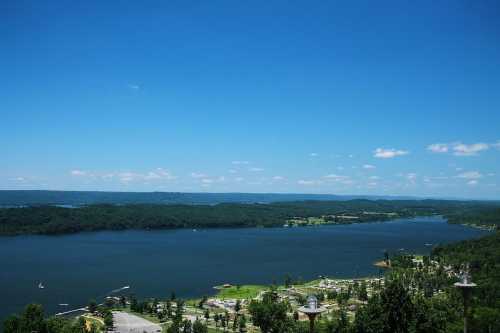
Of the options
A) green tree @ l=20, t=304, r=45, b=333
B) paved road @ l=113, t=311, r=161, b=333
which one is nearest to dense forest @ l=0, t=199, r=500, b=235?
paved road @ l=113, t=311, r=161, b=333

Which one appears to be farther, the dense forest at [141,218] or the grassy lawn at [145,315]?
the dense forest at [141,218]

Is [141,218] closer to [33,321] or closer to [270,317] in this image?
[270,317]

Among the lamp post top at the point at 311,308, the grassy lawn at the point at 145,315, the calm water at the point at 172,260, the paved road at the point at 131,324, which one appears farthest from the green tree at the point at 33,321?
the lamp post top at the point at 311,308

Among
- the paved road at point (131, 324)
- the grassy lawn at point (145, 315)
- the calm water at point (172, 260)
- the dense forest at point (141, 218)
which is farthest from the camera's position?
the dense forest at point (141, 218)

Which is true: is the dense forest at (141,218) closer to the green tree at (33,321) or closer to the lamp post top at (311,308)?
the green tree at (33,321)

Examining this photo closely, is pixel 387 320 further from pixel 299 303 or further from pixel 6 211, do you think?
pixel 6 211

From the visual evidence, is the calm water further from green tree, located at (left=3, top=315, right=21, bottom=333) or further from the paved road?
green tree, located at (left=3, top=315, right=21, bottom=333)
